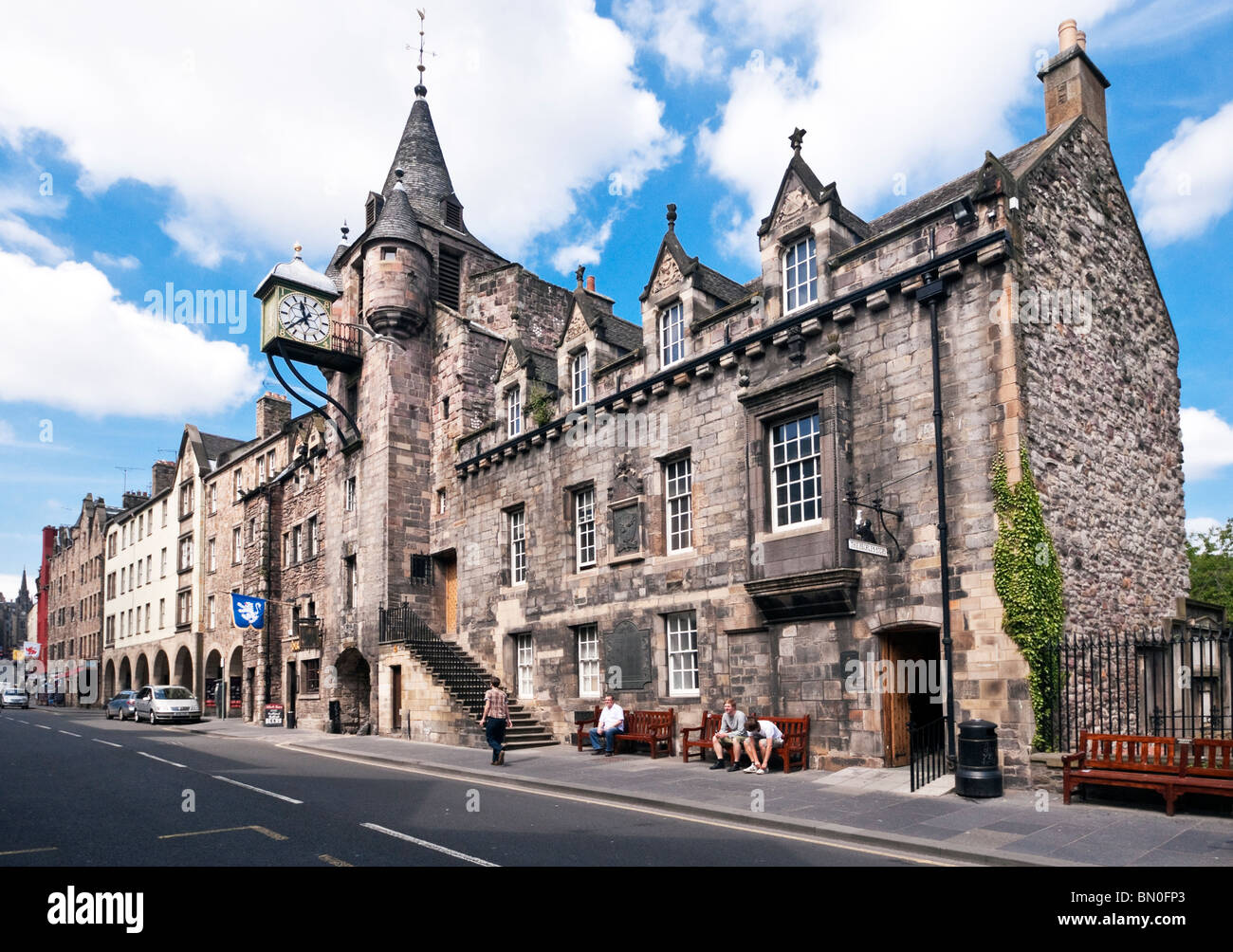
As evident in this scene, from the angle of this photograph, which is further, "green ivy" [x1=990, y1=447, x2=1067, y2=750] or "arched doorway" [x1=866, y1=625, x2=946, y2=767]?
"arched doorway" [x1=866, y1=625, x2=946, y2=767]

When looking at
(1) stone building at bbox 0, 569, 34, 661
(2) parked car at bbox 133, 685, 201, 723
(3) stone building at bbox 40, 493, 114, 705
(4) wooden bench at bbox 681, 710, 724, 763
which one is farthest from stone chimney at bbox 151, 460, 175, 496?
(1) stone building at bbox 0, 569, 34, 661

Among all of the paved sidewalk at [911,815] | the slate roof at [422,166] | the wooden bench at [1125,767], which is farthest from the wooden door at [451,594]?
the wooden bench at [1125,767]

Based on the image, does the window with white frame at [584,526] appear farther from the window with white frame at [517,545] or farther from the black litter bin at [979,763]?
the black litter bin at [979,763]

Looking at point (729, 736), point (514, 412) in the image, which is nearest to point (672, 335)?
point (514, 412)

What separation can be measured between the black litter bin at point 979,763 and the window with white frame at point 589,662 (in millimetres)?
9834

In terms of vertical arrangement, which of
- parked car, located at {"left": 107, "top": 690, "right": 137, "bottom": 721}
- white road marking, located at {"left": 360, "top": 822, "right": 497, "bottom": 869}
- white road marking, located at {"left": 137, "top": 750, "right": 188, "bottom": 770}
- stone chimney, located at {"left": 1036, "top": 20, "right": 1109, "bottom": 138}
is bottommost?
parked car, located at {"left": 107, "top": 690, "right": 137, "bottom": 721}

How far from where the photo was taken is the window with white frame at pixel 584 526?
69.8 feet

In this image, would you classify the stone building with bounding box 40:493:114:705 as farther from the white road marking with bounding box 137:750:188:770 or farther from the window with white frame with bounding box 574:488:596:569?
the window with white frame with bounding box 574:488:596:569

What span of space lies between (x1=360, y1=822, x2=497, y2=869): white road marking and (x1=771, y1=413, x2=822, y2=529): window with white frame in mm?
8743

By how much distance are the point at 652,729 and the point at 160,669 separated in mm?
42605

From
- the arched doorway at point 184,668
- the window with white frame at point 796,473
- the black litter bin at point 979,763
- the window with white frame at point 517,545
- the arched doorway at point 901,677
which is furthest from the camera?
the arched doorway at point 184,668

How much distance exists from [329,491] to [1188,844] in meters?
26.8

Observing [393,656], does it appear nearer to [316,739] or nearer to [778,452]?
[316,739]

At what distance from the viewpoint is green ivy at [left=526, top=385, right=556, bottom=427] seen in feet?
75.3
